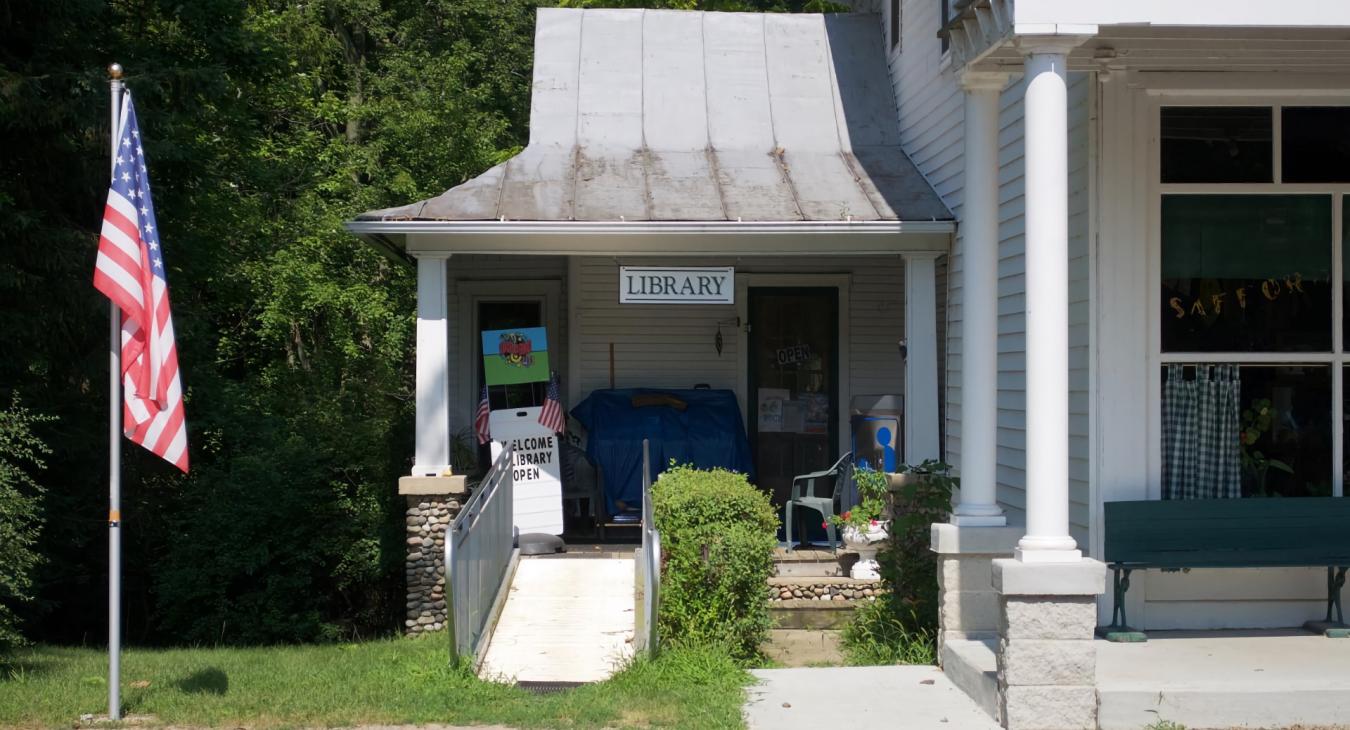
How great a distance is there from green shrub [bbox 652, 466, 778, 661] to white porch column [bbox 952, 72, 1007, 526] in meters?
1.38

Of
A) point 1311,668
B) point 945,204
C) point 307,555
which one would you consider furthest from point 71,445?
point 1311,668

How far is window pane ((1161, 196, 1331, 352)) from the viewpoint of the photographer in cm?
848

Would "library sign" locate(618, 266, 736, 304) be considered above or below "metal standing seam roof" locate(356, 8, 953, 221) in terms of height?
below

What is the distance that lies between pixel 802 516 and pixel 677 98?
441cm

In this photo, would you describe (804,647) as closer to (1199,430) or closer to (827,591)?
(827,591)

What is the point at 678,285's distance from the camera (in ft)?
37.3

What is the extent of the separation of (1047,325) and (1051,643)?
166cm

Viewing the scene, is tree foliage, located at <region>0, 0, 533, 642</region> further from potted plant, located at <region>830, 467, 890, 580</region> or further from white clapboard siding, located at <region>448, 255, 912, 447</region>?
potted plant, located at <region>830, 467, 890, 580</region>

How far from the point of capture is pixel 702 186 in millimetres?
11797

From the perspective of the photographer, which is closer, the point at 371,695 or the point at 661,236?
the point at 371,695

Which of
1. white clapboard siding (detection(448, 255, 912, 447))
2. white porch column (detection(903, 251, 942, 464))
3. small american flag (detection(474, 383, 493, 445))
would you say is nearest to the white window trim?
white porch column (detection(903, 251, 942, 464))

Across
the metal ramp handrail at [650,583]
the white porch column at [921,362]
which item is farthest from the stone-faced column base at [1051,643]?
the white porch column at [921,362]

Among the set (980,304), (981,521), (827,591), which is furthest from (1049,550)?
(827,591)

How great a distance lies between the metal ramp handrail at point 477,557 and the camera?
8023 mm
